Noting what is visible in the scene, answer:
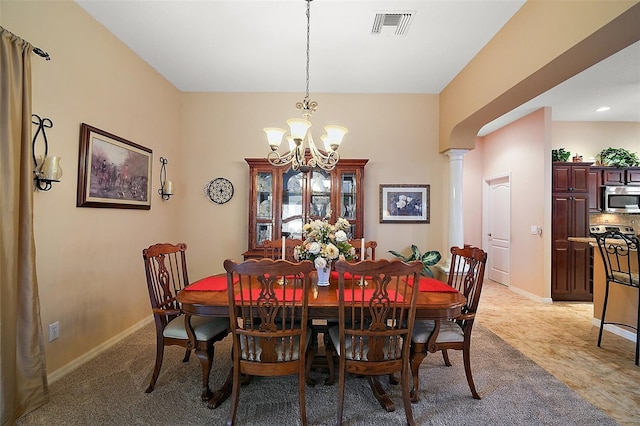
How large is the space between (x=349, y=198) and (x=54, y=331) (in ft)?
10.0

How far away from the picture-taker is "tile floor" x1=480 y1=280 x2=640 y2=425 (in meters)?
2.10

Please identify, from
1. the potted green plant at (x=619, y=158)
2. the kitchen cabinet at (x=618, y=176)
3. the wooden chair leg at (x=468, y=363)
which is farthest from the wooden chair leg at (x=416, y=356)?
the potted green plant at (x=619, y=158)

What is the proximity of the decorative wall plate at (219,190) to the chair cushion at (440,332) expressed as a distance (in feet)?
9.70

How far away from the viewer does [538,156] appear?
4.43 metres

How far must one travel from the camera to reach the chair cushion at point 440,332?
1909 mm

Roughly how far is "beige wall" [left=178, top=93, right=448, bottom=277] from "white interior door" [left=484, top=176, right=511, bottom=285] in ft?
6.58

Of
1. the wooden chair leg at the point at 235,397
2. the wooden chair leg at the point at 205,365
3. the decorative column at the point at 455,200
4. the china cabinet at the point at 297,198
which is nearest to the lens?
the wooden chair leg at the point at 235,397

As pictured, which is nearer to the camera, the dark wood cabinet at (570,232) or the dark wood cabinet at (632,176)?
the dark wood cabinet at (570,232)

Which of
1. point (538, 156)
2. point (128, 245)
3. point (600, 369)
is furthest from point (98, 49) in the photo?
point (538, 156)

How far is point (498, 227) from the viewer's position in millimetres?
5441

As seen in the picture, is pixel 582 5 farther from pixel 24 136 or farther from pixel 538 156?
pixel 24 136

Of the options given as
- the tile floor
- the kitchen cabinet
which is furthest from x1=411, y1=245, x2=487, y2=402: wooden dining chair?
the kitchen cabinet

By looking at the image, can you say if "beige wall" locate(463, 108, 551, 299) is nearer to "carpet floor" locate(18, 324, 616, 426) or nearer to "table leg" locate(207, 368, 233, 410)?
"carpet floor" locate(18, 324, 616, 426)

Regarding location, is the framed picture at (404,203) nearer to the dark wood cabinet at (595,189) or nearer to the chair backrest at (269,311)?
the chair backrest at (269,311)
